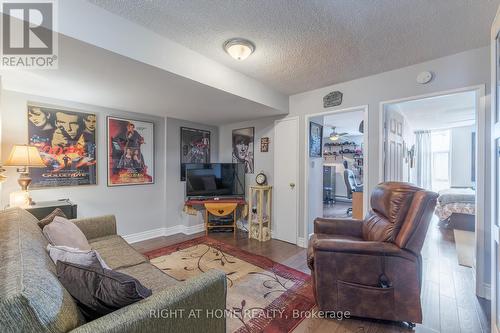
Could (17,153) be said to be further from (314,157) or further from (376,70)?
(376,70)

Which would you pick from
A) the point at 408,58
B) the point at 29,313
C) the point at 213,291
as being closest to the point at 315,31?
the point at 408,58

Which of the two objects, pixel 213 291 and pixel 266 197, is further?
pixel 266 197

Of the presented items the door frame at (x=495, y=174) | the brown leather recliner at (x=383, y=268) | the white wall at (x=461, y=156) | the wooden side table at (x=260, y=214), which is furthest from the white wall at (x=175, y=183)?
Answer: the white wall at (x=461, y=156)

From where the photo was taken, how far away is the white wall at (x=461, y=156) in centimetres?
619

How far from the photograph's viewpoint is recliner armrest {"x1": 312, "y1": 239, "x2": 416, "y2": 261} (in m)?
1.67

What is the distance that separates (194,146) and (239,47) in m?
2.59

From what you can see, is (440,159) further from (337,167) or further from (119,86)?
(119,86)

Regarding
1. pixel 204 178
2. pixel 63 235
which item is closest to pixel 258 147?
pixel 204 178

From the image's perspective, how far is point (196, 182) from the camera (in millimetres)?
3996

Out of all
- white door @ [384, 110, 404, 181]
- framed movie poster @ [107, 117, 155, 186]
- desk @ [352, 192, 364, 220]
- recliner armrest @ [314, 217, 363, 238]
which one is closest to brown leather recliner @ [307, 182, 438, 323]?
recliner armrest @ [314, 217, 363, 238]

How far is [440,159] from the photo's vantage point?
6.88m

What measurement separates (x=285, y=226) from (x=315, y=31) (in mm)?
2797

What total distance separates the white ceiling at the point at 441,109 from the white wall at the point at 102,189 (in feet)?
12.9

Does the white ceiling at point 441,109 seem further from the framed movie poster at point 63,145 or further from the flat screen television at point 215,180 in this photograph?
the framed movie poster at point 63,145
